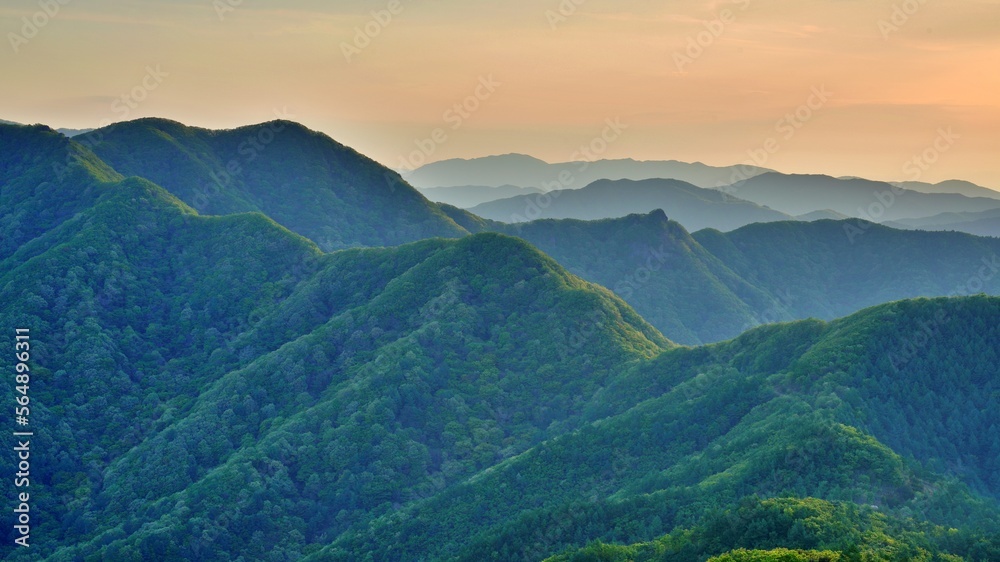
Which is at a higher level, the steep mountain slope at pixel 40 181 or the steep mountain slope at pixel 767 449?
the steep mountain slope at pixel 40 181

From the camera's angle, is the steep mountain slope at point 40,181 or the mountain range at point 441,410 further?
the steep mountain slope at point 40,181

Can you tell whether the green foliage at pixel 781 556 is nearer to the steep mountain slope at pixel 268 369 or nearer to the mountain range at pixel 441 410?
the mountain range at pixel 441 410

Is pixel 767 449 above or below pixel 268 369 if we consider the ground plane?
below

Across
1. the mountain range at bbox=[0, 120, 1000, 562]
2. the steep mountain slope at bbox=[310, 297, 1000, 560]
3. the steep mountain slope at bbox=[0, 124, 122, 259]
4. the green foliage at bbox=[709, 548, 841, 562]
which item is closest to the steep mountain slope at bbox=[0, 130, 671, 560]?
the mountain range at bbox=[0, 120, 1000, 562]

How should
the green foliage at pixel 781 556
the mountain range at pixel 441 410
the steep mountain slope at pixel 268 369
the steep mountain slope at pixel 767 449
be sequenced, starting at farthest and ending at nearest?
the steep mountain slope at pixel 268 369 → the mountain range at pixel 441 410 → the steep mountain slope at pixel 767 449 → the green foliage at pixel 781 556

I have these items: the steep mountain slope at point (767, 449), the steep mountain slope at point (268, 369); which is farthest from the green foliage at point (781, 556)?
the steep mountain slope at point (268, 369)

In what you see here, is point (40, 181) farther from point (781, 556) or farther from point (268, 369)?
point (781, 556)

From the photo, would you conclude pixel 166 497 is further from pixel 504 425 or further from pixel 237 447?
pixel 504 425

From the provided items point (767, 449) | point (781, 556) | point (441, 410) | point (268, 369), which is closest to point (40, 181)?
point (268, 369)

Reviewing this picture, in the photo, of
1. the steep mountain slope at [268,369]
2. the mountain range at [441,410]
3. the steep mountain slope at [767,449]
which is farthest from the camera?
the steep mountain slope at [268,369]
